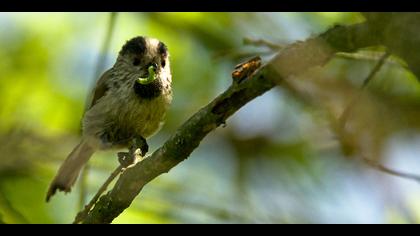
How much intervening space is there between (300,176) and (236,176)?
1.72 feet

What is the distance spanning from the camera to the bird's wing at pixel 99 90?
5.26m

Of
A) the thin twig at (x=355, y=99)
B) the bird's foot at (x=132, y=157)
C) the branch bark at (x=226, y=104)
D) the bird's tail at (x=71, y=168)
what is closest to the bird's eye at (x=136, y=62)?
the bird's tail at (x=71, y=168)

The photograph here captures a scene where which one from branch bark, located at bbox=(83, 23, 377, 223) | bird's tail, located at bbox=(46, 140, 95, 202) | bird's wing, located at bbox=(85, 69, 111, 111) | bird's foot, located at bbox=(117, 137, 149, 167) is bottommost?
branch bark, located at bbox=(83, 23, 377, 223)

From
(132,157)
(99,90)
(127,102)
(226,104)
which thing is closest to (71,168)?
(99,90)

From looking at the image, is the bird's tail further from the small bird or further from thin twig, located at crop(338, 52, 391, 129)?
thin twig, located at crop(338, 52, 391, 129)

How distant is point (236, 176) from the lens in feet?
19.7

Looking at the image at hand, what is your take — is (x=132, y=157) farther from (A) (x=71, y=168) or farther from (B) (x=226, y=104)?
(A) (x=71, y=168)

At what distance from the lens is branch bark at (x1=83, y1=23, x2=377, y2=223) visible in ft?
7.82

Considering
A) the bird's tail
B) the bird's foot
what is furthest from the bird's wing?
the bird's foot

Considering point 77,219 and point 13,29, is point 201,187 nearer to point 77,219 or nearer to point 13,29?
point 13,29

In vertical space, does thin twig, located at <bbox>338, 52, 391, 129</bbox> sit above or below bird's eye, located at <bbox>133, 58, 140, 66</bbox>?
below

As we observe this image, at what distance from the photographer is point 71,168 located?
214 inches
